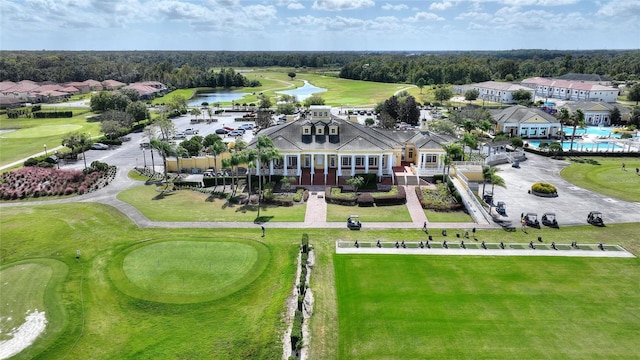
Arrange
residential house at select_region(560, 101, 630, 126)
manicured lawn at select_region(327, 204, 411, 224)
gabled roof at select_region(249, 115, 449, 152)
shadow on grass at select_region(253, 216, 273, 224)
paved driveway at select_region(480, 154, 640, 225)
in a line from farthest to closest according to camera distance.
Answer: residential house at select_region(560, 101, 630, 126)
gabled roof at select_region(249, 115, 449, 152)
paved driveway at select_region(480, 154, 640, 225)
manicured lawn at select_region(327, 204, 411, 224)
shadow on grass at select_region(253, 216, 273, 224)

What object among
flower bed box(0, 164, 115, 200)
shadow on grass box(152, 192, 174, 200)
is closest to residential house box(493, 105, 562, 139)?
shadow on grass box(152, 192, 174, 200)

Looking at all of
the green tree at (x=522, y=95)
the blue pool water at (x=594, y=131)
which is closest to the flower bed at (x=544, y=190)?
the blue pool water at (x=594, y=131)

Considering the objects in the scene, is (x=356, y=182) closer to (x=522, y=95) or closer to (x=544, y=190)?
(x=544, y=190)

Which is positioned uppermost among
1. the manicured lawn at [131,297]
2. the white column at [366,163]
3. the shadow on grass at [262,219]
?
the white column at [366,163]

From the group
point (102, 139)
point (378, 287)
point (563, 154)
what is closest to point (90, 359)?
point (378, 287)

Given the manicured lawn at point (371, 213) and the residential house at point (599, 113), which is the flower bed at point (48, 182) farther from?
the residential house at point (599, 113)

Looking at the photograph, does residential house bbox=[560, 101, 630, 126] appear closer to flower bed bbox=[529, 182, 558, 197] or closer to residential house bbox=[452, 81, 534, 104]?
residential house bbox=[452, 81, 534, 104]

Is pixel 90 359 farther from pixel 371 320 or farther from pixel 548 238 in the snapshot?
pixel 548 238
